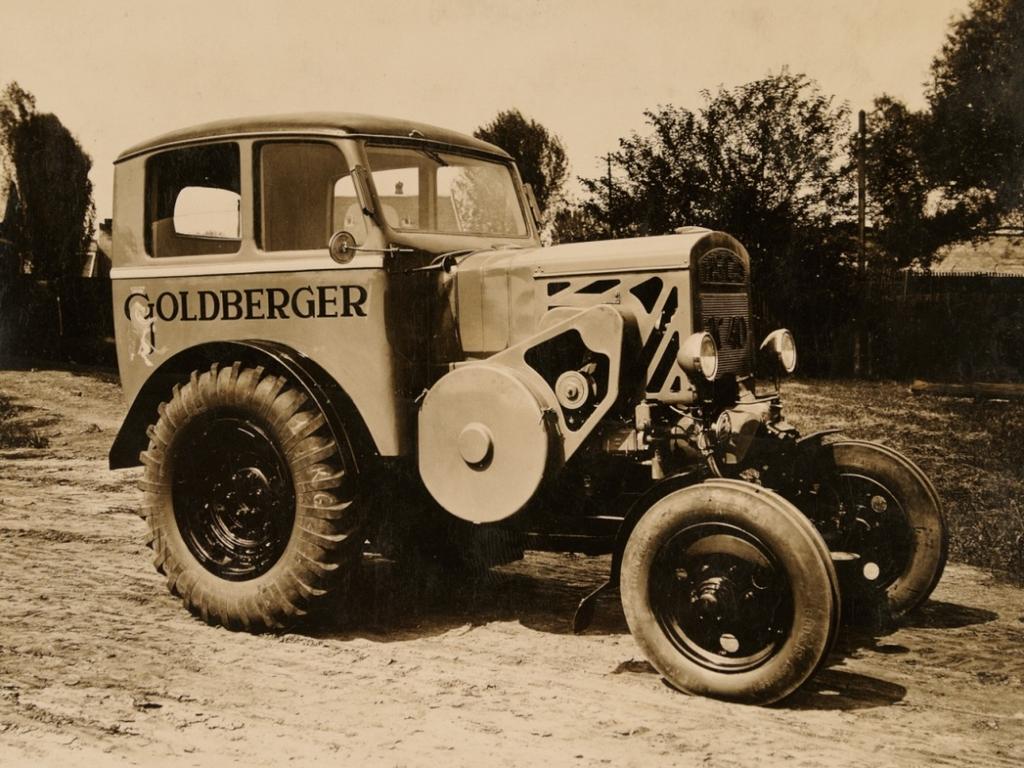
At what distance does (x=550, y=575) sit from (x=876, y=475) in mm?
2124

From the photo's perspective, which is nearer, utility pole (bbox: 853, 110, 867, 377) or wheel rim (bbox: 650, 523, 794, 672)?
wheel rim (bbox: 650, 523, 794, 672)

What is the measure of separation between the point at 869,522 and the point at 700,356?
1540 millimetres

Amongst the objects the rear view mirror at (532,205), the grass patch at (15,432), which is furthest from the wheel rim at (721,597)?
the grass patch at (15,432)

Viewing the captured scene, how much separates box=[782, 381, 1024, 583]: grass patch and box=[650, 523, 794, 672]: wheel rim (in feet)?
9.55

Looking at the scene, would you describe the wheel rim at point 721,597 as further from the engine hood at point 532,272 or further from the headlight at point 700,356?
the engine hood at point 532,272

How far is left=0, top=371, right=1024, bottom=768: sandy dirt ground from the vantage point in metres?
3.91

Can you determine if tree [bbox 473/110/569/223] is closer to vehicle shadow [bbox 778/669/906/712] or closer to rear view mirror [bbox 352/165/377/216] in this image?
rear view mirror [bbox 352/165/377/216]

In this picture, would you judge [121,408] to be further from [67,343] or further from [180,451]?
[180,451]

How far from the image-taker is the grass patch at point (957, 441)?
7.38m

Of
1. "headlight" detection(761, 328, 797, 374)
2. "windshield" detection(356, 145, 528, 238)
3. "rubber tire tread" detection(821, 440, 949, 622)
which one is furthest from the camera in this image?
"headlight" detection(761, 328, 797, 374)

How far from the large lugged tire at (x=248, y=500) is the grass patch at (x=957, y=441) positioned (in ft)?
13.6

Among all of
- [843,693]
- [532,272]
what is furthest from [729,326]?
[843,693]

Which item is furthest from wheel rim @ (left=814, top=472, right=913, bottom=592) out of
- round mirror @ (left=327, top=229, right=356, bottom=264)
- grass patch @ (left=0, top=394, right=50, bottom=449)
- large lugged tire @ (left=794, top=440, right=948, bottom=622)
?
grass patch @ (left=0, top=394, right=50, bottom=449)

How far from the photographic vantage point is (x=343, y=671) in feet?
15.9
